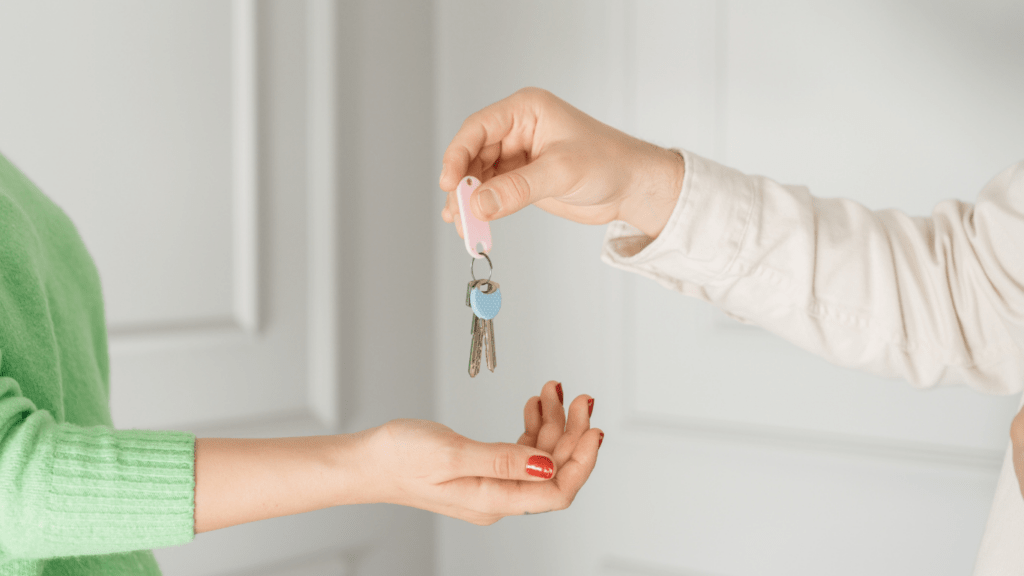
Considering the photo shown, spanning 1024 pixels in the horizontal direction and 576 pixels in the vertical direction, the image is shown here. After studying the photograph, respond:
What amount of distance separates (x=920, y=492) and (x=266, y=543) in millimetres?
919

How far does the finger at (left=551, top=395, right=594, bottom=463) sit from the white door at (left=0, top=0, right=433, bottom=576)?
644 millimetres

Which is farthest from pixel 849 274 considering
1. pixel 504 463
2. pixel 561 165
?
pixel 504 463

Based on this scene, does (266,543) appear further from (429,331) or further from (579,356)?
(579,356)

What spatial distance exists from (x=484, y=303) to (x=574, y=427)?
12cm

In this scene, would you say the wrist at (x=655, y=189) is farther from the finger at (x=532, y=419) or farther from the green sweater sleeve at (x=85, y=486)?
the green sweater sleeve at (x=85, y=486)

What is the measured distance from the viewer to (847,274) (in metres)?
0.71

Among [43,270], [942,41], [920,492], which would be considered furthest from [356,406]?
[942,41]

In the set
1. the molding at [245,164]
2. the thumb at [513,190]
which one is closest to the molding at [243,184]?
the molding at [245,164]

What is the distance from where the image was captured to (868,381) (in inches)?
38.6

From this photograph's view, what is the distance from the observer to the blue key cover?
0.59m

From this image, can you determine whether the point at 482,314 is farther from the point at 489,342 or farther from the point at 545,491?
the point at 545,491

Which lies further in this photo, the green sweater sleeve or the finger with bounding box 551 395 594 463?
the finger with bounding box 551 395 594 463

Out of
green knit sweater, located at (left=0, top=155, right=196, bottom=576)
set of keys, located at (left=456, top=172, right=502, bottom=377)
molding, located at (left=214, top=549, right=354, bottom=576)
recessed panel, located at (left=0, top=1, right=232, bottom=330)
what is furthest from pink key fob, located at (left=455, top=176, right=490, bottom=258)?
molding, located at (left=214, top=549, right=354, bottom=576)

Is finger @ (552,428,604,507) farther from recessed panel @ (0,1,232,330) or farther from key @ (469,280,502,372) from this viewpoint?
recessed panel @ (0,1,232,330)
